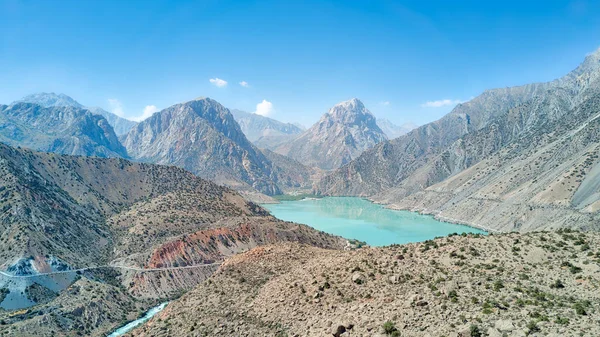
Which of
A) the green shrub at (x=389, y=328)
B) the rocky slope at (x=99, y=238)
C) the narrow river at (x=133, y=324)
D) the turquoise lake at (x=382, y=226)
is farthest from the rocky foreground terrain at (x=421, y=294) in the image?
the turquoise lake at (x=382, y=226)

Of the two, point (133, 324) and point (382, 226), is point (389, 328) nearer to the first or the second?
point (133, 324)

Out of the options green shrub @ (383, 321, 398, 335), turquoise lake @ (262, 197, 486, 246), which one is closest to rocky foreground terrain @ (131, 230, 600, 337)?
green shrub @ (383, 321, 398, 335)

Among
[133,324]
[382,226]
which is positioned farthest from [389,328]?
[382,226]

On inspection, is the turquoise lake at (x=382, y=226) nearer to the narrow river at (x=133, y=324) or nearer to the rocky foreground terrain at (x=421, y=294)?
the narrow river at (x=133, y=324)

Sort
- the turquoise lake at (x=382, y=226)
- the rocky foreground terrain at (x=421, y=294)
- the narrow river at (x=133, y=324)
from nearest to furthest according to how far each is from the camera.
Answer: the rocky foreground terrain at (x=421, y=294) < the narrow river at (x=133, y=324) < the turquoise lake at (x=382, y=226)

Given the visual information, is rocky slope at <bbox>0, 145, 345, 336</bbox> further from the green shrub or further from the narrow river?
the green shrub

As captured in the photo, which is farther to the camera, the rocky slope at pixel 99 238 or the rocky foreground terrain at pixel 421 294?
the rocky slope at pixel 99 238

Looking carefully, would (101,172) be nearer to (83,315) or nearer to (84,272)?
(84,272)

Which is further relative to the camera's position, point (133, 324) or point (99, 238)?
point (99, 238)
